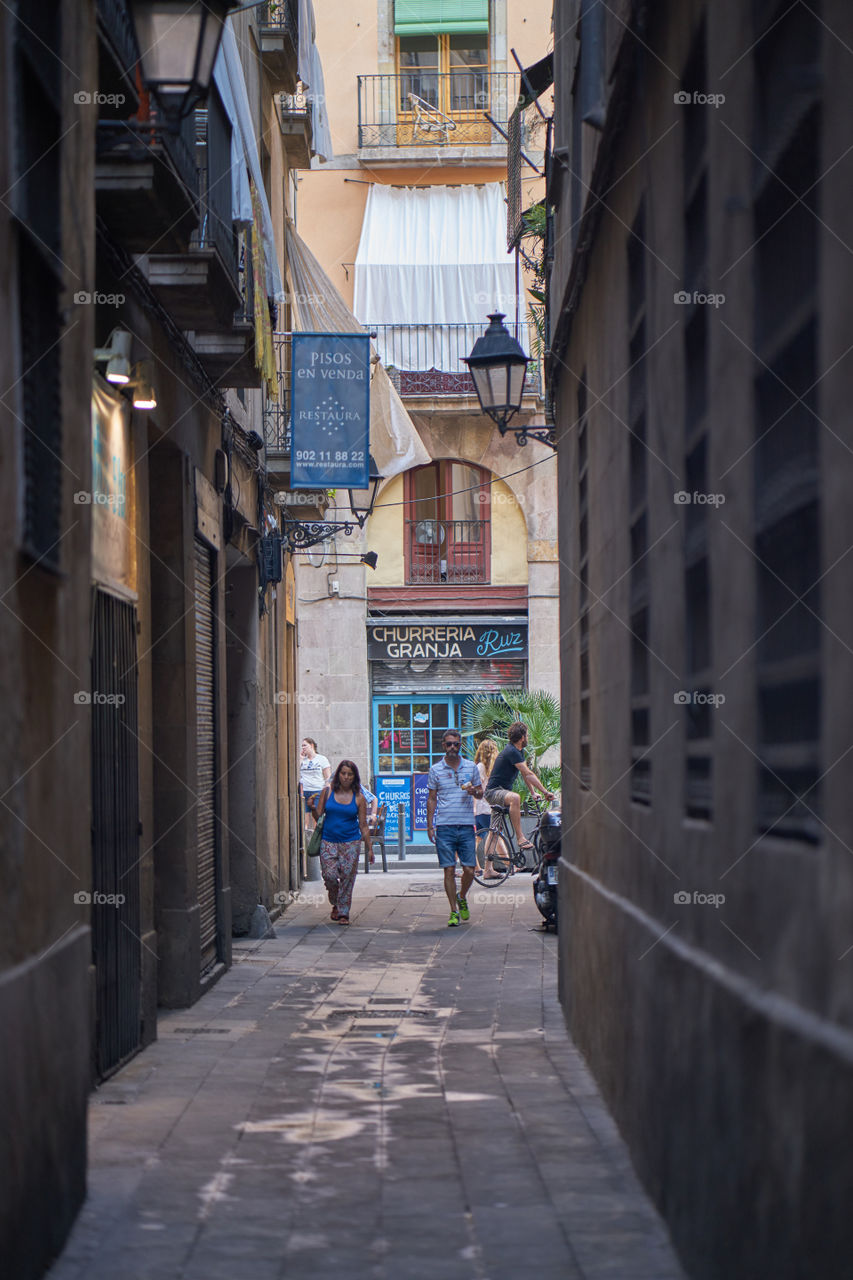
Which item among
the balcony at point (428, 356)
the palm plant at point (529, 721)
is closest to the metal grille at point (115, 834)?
the palm plant at point (529, 721)

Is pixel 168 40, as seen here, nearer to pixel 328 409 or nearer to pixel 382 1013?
pixel 382 1013

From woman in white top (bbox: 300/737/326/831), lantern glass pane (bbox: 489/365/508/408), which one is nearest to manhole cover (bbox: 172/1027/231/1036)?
lantern glass pane (bbox: 489/365/508/408)

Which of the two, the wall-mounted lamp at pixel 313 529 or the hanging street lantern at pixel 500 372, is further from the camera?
the wall-mounted lamp at pixel 313 529

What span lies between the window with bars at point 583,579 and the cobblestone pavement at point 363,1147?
5.67 feet

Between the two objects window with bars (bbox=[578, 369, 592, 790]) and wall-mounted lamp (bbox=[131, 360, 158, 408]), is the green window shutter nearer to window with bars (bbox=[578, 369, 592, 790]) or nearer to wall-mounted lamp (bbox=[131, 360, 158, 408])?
window with bars (bbox=[578, 369, 592, 790])

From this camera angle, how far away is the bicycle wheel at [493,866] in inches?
784

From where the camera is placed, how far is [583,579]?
31.2 ft

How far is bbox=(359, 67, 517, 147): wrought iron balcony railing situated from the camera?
30.2 m

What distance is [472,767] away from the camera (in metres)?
16.6

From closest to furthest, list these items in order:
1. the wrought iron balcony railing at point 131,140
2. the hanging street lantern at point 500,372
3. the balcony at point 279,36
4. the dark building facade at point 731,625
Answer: the dark building facade at point 731,625
the wrought iron balcony railing at point 131,140
the hanging street lantern at point 500,372
the balcony at point 279,36

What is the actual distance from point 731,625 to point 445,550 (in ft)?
83.8

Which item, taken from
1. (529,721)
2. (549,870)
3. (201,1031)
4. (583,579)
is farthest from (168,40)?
(529,721)

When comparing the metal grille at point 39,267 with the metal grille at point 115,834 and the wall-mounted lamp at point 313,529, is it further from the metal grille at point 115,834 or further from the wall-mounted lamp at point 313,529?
the wall-mounted lamp at point 313,529

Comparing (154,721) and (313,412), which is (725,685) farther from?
(313,412)
